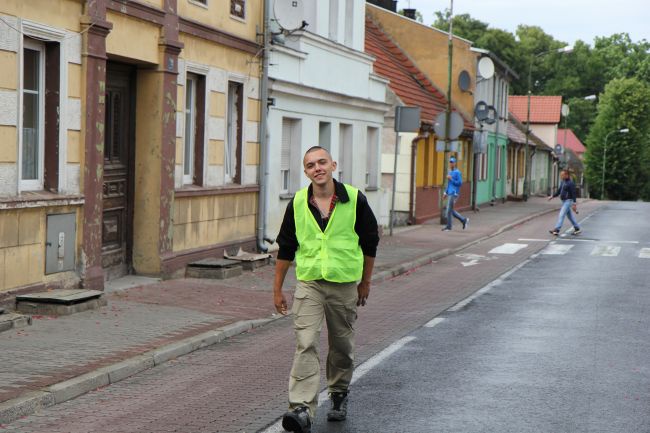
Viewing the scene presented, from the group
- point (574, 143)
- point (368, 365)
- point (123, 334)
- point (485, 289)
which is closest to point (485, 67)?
point (485, 289)

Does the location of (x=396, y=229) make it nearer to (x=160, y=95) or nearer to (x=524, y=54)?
(x=160, y=95)

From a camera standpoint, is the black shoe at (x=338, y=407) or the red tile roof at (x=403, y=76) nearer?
the black shoe at (x=338, y=407)

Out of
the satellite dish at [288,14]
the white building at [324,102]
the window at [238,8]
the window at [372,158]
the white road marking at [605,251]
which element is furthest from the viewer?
the window at [372,158]

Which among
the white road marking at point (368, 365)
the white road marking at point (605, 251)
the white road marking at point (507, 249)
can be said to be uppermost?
the white road marking at point (368, 365)

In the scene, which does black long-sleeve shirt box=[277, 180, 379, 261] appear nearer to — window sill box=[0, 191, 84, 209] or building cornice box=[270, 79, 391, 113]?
window sill box=[0, 191, 84, 209]

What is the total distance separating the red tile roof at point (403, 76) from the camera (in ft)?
114

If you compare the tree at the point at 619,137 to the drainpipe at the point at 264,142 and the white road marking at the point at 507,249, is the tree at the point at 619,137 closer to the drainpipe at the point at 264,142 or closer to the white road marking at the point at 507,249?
the white road marking at the point at 507,249

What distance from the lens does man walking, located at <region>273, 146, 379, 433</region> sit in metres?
7.12

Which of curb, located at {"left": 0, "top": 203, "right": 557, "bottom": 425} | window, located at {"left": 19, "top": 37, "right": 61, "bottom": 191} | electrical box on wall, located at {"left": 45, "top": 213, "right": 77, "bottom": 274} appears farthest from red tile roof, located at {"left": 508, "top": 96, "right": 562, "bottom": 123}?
curb, located at {"left": 0, "top": 203, "right": 557, "bottom": 425}

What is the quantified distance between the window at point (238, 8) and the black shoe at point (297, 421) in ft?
39.0

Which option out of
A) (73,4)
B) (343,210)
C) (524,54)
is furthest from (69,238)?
(524,54)

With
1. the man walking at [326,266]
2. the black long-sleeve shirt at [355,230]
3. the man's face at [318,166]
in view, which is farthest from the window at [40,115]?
the man's face at [318,166]

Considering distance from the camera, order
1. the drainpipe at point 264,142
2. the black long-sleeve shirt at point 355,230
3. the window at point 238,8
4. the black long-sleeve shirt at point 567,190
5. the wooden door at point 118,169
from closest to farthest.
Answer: the black long-sleeve shirt at point 355,230, the wooden door at point 118,169, the window at point 238,8, the drainpipe at point 264,142, the black long-sleeve shirt at point 567,190

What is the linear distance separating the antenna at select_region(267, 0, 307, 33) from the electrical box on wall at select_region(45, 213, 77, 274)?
7.33m
